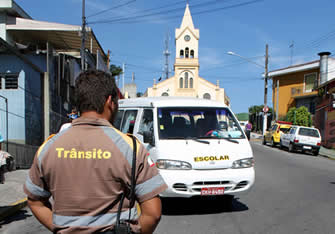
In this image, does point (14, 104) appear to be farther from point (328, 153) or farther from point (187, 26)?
point (187, 26)

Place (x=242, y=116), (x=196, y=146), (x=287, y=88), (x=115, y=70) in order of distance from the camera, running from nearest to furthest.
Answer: (x=196, y=146)
(x=287, y=88)
(x=115, y=70)
(x=242, y=116)

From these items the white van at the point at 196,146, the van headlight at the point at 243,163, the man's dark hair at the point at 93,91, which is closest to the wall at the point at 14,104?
the white van at the point at 196,146

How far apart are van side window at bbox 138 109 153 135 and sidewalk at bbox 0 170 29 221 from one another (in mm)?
2734

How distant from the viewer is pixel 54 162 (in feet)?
5.55

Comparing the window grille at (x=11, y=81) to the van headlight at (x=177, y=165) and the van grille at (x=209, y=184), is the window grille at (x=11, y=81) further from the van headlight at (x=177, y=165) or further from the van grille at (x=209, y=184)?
the van grille at (x=209, y=184)

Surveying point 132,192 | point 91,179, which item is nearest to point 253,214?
point 132,192

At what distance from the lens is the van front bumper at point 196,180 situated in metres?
5.40

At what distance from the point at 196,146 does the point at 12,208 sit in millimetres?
3564

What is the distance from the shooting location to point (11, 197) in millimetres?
6648

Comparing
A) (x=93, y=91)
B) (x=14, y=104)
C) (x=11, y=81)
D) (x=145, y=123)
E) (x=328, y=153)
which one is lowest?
(x=328, y=153)

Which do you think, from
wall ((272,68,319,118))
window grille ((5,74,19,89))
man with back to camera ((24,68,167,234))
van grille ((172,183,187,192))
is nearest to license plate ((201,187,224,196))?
van grille ((172,183,187,192))

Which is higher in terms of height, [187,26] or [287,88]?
[187,26]

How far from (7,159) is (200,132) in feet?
11.0

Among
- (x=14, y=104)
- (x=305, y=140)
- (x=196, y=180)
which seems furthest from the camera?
(x=305, y=140)
